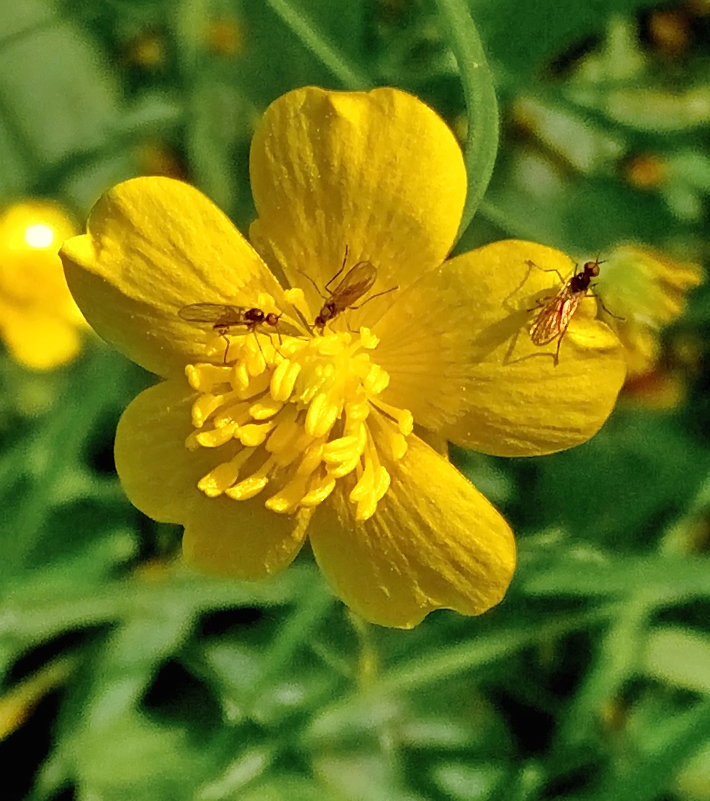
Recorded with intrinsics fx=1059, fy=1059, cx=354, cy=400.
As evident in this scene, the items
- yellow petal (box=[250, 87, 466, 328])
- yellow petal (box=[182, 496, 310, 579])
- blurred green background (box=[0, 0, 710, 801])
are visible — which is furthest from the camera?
blurred green background (box=[0, 0, 710, 801])

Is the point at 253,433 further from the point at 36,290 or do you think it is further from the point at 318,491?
the point at 36,290

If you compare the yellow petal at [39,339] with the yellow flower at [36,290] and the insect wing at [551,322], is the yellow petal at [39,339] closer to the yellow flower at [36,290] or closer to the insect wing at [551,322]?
the yellow flower at [36,290]

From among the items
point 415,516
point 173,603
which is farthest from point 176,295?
point 173,603

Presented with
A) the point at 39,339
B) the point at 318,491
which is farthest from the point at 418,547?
the point at 39,339

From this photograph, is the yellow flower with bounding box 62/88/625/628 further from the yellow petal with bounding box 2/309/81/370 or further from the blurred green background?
the yellow petal with bounding box 2/309/81/370

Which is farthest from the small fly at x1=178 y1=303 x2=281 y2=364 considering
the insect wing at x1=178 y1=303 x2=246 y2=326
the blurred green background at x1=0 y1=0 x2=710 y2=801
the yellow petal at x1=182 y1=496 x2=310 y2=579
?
the blurred green background at x1=0 y1=0 x2=710 y2=801

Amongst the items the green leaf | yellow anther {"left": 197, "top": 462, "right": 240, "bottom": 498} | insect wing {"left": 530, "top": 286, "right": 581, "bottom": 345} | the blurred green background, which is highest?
insect wing {"left": 530, "top": 286, "right": 581, "bottom": 345}
